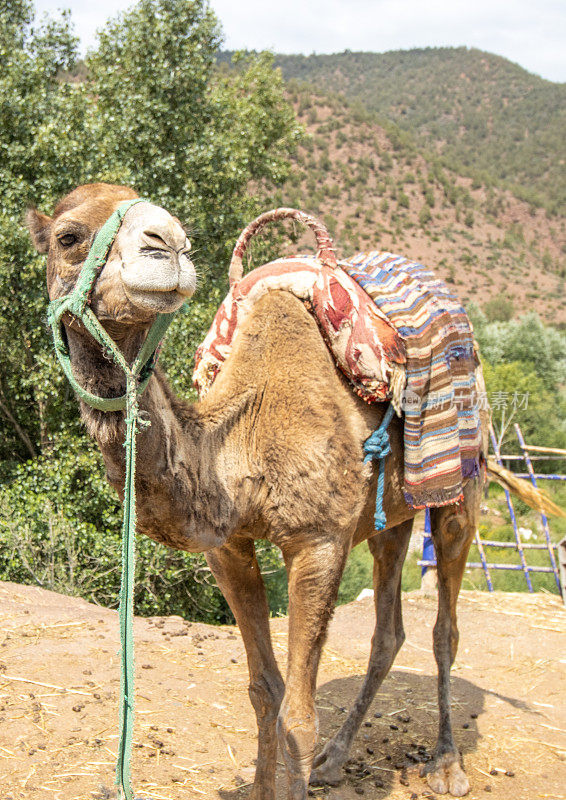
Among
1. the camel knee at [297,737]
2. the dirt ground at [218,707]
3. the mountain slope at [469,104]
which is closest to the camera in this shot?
the camel knee at [297,737]

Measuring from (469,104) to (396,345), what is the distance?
94.3 metres

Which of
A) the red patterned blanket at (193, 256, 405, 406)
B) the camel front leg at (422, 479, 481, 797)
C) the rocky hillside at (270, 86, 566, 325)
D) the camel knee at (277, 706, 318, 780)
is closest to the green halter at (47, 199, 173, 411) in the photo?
the red patterned blanket at (193, 256, 405, 406)

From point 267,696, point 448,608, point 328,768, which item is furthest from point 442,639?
point 267,696

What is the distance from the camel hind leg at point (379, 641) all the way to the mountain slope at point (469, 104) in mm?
61076

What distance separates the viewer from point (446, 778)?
459 cm

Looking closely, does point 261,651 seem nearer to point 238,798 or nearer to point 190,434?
point 238,798

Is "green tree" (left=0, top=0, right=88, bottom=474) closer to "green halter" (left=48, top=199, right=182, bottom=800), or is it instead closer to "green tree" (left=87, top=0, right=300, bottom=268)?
"green tree" (left=87, top=0, right=300, bottom=268)

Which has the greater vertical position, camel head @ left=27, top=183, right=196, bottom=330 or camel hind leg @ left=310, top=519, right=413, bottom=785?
camel head @ left=27, top=183, right=196, bottom=330

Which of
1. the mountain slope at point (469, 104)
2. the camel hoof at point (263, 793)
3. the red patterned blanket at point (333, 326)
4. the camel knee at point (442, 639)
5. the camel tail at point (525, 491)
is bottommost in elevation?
the camel hoof at point (263, 793)

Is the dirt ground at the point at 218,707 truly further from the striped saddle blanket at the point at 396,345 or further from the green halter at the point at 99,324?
the green halter at the point at 99,324

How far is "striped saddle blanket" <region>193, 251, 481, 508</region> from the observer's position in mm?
3686

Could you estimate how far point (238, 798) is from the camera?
412 cm

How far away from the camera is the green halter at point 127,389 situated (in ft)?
8.34

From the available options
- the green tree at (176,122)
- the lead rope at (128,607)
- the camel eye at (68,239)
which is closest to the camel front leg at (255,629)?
the lead rope at (128,607)
